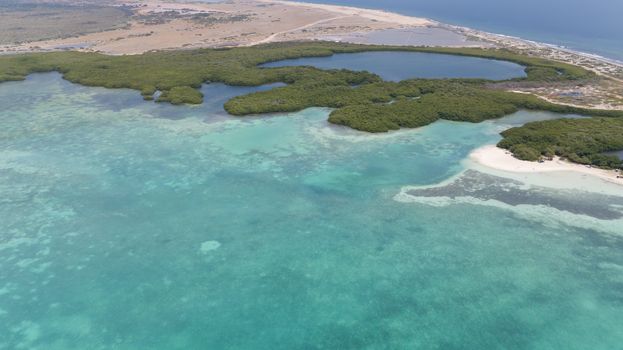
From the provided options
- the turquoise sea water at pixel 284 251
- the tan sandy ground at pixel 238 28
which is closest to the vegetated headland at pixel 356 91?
the turquoise sea water at pixel 284 251

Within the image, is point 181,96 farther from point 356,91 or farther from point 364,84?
point 364,84

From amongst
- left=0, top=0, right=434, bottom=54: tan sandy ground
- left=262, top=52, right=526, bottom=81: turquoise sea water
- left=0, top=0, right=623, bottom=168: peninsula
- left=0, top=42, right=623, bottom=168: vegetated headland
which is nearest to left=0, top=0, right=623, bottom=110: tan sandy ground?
left=0, top=0, right=434, bottom=54: tan sandy ground

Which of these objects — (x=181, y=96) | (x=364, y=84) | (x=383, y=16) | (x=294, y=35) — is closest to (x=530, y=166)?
(x=364, y=84)

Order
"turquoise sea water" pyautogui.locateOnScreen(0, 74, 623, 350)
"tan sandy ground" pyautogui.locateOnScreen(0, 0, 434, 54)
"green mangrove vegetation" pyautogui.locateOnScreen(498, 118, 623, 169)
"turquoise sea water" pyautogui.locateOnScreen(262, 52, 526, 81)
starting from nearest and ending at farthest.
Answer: "turquoise sea water" pyautogui.locateOnScreen(0, 74, 623, 350), "green mangrove vegetation" pyautogui.locateOnScreen(498, 118, 623, 169), "turquoise sea water" pyautogui.locateOnScreen(262, 52, 526, 81), "tan sandy ground" pyautogui.locateOnScreen(0, 0, 434, 54)

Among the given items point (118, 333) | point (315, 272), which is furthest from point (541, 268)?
point (118, 333)

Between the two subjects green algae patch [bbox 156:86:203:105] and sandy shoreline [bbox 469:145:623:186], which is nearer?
sandy shoreline [bbox 469:145:623:186]

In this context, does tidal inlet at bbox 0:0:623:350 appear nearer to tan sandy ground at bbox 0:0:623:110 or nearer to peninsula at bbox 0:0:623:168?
peninsula at bbox 0:0:623:168
